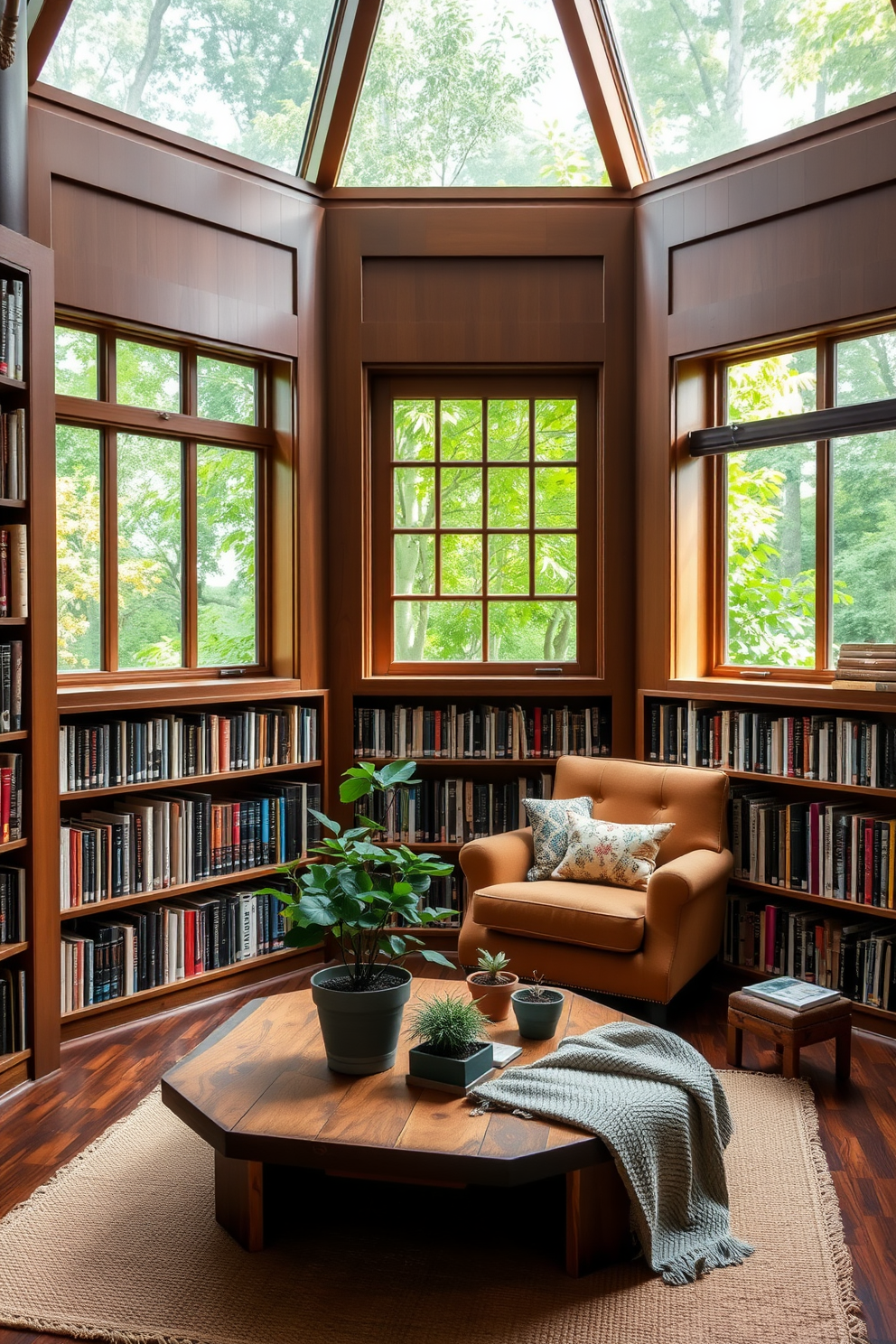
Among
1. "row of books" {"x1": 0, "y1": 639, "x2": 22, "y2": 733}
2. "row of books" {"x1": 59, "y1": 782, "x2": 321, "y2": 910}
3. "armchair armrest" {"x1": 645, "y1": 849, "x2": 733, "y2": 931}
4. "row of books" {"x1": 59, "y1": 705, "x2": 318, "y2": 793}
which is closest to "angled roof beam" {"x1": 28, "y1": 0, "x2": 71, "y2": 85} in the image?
"row of books" {"x1": 0, "y1": 639, "x2": 22, "y2": 733}

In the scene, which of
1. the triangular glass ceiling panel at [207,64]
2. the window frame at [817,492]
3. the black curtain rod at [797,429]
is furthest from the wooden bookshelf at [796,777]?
the triangular glass ceiling panel at [207,64]

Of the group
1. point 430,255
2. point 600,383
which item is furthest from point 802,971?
point 430,255

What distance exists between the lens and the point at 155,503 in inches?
167

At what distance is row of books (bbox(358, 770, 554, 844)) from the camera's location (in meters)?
4.63

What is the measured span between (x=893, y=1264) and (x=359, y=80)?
459 cm

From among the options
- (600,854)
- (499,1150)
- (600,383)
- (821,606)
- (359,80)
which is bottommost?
(499,1150)

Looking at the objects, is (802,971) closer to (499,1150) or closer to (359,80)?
(499,1150)

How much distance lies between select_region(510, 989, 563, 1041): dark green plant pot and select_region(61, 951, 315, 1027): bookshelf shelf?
5.76 feet

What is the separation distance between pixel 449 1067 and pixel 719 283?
3.35 metres

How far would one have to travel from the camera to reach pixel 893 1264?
2.36m

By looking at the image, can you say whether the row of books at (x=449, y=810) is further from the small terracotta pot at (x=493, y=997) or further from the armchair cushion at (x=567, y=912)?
the small terracotta pot at (x=493, y=997)

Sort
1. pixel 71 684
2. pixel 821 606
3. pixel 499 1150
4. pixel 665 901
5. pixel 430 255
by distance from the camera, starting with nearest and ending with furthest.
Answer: pixel 499 1150
pixel 665 901
pixel 71 684
pixel 821 606
pixel 430 255

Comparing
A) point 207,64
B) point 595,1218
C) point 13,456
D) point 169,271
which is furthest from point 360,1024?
point 207,64

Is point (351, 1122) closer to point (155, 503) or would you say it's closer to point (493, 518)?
point (155, 503)
